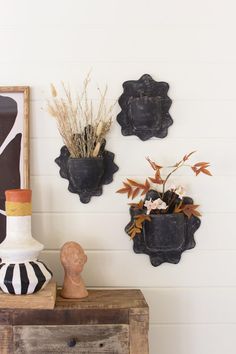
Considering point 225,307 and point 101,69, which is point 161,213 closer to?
point 225,307

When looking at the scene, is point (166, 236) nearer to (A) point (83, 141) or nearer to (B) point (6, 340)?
(A) point (83, 141)

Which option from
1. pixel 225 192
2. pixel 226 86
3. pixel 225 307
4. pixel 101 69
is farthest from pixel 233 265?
pixel 101 69

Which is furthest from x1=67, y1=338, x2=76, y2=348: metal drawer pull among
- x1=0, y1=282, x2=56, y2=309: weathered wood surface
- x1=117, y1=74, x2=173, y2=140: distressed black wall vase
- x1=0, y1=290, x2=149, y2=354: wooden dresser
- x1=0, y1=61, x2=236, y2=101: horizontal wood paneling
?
x1=0, y1=61, x2=236, y2=101: horizontal wood paneling

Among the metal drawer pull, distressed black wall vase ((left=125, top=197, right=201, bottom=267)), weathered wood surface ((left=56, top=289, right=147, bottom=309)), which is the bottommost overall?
the metal drawer pull

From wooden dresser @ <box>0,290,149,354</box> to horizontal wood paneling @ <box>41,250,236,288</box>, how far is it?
24 centimetres

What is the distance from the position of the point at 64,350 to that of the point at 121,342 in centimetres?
17

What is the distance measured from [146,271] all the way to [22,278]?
46cm

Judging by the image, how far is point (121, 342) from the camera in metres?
1.34

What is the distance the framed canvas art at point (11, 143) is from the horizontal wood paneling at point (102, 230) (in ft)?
0.44

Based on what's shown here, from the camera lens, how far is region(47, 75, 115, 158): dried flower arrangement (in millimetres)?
1522

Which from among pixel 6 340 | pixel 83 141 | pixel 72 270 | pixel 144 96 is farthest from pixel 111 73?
pixel 6 340

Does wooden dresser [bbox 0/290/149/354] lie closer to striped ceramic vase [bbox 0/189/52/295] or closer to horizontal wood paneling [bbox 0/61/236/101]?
striped ceramic vase [bbox 0/189/52/295]

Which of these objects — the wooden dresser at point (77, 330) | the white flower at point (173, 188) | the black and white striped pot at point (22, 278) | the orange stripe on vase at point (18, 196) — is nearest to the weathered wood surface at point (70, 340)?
the wooden dresser at point (77, 330)

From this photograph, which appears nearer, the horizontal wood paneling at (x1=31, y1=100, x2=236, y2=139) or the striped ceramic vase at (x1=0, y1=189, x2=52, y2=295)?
the striped ceramic vase at (x1=0, y1=189, x2=52, y2=295)
